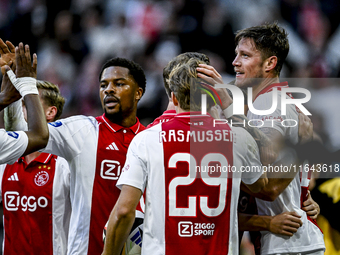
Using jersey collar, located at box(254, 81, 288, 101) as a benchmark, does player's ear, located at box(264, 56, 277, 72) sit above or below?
above

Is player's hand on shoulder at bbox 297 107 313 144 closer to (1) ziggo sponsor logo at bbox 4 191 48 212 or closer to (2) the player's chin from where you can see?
(2) the player's chin

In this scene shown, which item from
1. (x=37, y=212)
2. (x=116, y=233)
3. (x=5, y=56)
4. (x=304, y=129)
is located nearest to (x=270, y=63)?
(x=304, y=129)

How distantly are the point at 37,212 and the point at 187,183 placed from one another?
1.67 m

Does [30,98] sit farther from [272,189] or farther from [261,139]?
[272,189]

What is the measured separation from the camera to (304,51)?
7719 mm

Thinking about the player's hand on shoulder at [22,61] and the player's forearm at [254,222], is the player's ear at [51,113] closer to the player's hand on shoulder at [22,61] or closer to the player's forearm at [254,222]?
the player's hand on shoulder at [22,61]

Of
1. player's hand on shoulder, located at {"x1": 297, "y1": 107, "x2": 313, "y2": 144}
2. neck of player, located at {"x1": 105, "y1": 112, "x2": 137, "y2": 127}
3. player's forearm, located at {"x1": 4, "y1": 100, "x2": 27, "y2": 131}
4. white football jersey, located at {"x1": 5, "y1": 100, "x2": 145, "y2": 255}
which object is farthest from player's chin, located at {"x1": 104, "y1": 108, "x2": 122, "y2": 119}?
player's hand on shoulder, located at {"x1": 297, "y1": 107, "x2": 313, "y2": 144}

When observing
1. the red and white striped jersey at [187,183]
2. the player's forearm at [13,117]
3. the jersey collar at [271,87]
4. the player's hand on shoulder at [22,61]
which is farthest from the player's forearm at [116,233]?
the player's forearm at [13,117]

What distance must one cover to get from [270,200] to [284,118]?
61 cm

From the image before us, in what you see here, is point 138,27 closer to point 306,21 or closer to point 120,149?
point 306,21

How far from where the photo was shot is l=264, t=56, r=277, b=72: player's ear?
134 inches

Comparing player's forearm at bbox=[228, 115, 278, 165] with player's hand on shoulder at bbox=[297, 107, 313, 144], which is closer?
player's forearm at bbox=[228, 115, 278, 165]

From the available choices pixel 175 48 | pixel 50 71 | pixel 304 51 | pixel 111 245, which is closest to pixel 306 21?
pixel 304 51

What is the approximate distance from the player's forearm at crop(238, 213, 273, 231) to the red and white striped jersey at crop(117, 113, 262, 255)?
1.27ft
